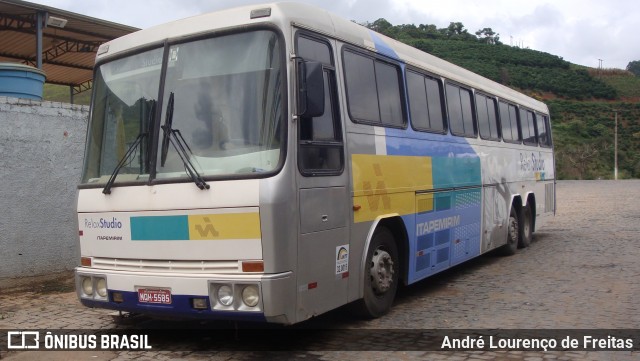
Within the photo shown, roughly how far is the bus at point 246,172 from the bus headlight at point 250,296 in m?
0.04

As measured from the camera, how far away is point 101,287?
18.4ft

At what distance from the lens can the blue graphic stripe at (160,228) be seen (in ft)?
16.8

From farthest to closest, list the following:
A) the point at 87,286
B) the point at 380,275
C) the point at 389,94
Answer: the point at 389,94
the point at 380,275
the point at 87,286

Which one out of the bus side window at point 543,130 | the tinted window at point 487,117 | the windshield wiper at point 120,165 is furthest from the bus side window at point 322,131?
the bus side window at point 543,130

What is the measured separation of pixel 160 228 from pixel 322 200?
1.44m

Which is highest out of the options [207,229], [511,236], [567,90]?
[567,90]

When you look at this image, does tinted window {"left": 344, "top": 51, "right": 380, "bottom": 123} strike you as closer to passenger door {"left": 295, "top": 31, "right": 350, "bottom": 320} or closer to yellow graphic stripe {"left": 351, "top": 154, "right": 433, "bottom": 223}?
passenger door {"left": 295, "top": 31, "right": 350, "bottom": 320}

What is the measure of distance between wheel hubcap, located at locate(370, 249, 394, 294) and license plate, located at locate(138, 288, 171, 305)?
2219 mm

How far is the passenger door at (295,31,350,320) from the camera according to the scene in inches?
204

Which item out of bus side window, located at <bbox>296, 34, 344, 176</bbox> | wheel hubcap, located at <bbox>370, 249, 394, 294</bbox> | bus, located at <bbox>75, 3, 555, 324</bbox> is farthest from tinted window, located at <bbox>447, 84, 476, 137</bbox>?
bus side window, located at <bbox>296, 34, 344, 176</bbox>

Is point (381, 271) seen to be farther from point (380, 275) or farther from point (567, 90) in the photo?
point (567, 90)

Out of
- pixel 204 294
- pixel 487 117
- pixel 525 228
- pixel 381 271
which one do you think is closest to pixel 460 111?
pixel 487 117

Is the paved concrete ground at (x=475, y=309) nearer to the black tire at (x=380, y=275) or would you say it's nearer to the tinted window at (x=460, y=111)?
the black tire at (x=380, y=275)

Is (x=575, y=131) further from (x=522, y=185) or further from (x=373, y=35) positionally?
(x=373, y=35)
